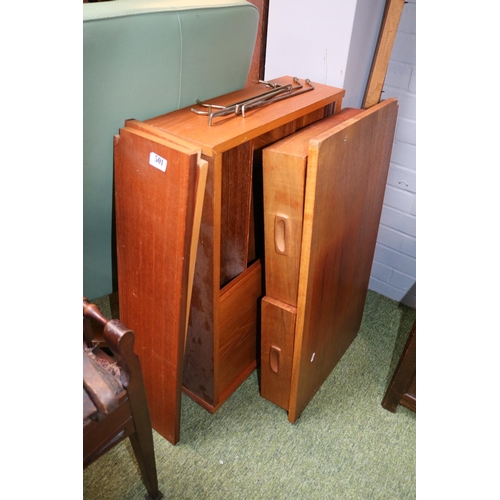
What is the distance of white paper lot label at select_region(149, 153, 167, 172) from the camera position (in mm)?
940

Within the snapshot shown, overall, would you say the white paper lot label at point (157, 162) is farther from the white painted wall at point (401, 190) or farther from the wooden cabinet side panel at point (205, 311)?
the white painted wall at point (401, 190)

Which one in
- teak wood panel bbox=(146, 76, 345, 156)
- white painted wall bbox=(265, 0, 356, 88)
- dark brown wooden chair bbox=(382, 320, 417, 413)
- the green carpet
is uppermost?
white painted wall bbox=(265, 0, 356, 88)

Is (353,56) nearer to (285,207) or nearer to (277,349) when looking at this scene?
(285,207)

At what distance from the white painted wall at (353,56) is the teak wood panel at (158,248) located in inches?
26.4

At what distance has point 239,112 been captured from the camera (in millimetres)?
1096

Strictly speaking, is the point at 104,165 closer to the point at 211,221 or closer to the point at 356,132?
the point at 211,221

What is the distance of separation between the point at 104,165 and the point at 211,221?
0.90ft

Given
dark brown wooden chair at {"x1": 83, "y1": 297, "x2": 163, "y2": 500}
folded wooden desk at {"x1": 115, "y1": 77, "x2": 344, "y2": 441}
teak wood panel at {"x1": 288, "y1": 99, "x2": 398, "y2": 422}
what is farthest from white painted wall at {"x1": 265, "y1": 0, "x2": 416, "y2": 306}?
dark brown wooden chair at {"x1": 83, "y1": 297, "x2": 163, "y2": 500}

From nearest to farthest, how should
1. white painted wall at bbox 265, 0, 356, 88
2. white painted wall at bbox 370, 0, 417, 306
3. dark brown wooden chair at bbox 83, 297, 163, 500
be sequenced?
1. dark brown wooden chair at bbox 83, 297, 163, 500
2. white painted wall at bbox 265, 0, 356, 88
3. white painted wall at bbox 370, 0, 417, 306

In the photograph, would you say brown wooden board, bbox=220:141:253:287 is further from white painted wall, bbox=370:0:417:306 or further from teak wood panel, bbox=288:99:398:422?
white painted wall, bbox=370:0:417:306

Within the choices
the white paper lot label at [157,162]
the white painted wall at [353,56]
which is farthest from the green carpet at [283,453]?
the white paper lot label at [157,162]

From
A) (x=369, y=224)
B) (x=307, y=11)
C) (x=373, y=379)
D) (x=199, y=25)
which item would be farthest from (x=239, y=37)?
(x=373, y=379)

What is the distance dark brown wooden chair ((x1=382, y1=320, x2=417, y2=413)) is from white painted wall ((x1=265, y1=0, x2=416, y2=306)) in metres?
0.55

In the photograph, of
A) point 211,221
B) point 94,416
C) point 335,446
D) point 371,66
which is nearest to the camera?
point 94,416
